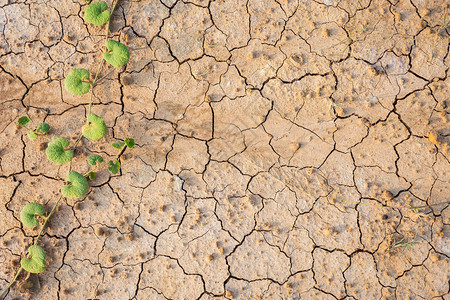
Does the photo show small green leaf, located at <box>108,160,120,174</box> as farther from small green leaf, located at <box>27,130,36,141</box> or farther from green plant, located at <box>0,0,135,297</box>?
small green leaf, located at <box>27,130,36,141</box>

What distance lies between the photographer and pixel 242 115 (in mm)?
3344

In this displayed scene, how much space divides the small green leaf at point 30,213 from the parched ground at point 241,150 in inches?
4.6

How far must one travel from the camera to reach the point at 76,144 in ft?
10.7

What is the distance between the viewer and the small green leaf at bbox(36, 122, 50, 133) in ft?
10.6

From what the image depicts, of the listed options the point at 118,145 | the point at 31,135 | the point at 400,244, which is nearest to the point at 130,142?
the point at 118,145

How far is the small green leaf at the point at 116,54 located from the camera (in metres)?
3.24

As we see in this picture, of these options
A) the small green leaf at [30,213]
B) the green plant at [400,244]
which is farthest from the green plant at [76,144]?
the green plant at [400,244]

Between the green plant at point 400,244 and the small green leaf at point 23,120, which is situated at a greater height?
the small green leaf at point 23,120

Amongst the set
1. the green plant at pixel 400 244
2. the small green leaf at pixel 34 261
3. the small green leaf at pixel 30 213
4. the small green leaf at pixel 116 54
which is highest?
the small green leaf at pixel 116 54

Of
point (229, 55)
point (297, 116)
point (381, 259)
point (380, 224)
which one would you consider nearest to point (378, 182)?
point (380, 224)

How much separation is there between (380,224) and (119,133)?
2632 mm

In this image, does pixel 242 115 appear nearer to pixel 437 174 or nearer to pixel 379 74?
pixel 379 74

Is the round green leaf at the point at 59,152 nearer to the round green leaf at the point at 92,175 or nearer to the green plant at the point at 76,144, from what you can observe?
the green plant at the point at 76,144

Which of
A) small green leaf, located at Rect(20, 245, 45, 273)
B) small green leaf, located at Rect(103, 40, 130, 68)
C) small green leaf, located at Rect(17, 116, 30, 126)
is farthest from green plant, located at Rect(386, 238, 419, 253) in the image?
small green leaf, located at Rect(17, 116, 30, 126)
